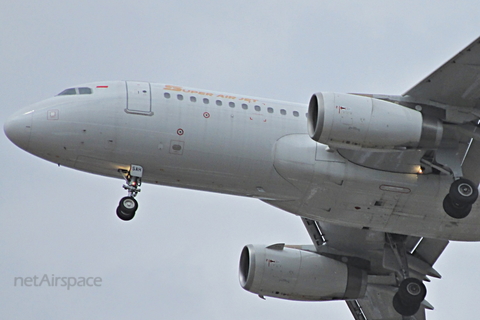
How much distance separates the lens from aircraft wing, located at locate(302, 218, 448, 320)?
31234 mm

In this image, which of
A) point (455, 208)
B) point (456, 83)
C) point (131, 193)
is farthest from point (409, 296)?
point (131, 193)

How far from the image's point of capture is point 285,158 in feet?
87.6

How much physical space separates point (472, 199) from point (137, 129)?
9231 millimetres

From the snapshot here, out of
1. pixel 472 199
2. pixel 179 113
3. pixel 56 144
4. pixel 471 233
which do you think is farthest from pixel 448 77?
pixel 56 144

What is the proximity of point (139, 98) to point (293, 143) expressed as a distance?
440 centimetres

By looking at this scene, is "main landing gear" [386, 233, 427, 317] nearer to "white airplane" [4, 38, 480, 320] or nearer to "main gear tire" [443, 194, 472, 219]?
"white airplane" [4, 38, 480, 320]

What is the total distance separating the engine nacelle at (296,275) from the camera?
30.0 meters

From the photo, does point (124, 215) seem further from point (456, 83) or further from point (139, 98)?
point (456, 83)

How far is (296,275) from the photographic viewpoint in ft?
99.3

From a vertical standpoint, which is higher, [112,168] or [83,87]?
[83,87]

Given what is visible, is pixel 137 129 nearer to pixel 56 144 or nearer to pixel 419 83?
pixel 56 144

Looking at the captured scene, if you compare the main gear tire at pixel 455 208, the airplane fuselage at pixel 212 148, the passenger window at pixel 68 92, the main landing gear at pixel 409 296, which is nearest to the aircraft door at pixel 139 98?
the airplane fuselage at pixel 212 148

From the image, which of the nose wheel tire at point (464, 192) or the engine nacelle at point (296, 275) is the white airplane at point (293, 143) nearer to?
the nose wheel tire at point (464, 192)

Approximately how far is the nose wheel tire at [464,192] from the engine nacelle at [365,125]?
55.5 inches
